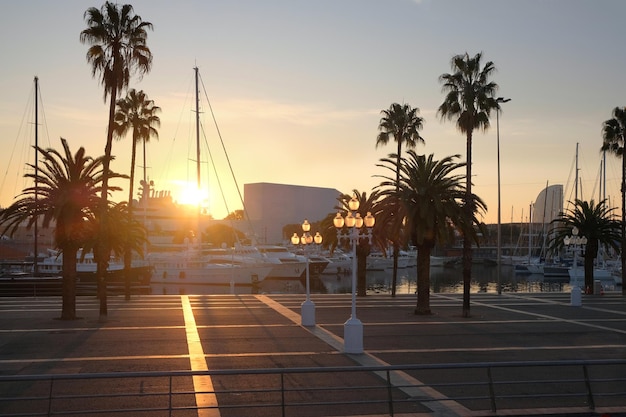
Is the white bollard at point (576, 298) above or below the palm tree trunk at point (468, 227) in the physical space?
below

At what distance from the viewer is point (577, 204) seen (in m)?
51.9

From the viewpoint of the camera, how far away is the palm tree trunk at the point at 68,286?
31.5 metres

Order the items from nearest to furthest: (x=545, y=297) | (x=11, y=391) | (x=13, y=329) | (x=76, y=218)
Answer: (x=11, y=391)
(x=13, y=329)
(x=76, y=218)
(x=545, y=297)

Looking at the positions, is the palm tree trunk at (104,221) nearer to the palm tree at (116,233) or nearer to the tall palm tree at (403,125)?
the palm tree at (116,233)

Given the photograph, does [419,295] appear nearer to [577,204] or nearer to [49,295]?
[577,204]

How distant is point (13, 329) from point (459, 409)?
20.6 metres

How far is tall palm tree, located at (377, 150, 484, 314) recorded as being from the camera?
33812mm

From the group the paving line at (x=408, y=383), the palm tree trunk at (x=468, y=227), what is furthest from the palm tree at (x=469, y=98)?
the paving line at (x=408, y=383)

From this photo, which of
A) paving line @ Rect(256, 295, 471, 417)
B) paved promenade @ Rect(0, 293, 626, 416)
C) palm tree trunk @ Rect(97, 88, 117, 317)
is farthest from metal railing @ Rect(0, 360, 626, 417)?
palm tree trunk @ Rect(97, 88, 117, 317)

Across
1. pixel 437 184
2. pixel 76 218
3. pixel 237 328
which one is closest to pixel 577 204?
pixel 437 184

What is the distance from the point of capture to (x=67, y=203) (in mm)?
30906

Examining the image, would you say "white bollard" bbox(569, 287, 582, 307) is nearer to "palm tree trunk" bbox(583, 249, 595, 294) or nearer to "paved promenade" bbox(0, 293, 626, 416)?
"paved promenade" bbox(0, 293, 626, 416)

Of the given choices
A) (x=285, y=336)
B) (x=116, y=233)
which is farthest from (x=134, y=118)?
(x=285, y=336)

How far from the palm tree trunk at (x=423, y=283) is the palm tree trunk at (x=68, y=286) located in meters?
16.6
